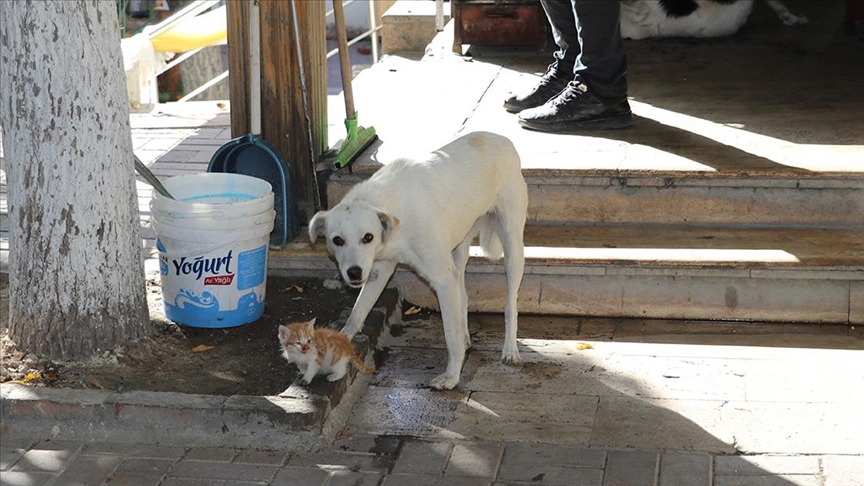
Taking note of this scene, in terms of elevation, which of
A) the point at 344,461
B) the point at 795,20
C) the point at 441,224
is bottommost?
the point at 344,461

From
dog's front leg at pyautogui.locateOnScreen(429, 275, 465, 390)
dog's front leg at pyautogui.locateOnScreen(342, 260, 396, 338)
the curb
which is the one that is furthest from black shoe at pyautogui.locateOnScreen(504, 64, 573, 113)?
the curb

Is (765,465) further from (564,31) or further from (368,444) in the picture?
(564,31)

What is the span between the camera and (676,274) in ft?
17.5

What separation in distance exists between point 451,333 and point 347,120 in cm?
175

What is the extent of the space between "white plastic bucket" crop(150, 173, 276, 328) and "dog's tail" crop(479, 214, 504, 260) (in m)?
0.97

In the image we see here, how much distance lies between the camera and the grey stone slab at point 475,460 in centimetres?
402

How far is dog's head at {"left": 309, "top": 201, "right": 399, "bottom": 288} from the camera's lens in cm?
425

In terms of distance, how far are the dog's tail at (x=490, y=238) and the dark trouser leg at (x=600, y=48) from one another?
1567 mm

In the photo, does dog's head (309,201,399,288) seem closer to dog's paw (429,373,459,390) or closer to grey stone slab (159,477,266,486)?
dog's paw (429,373,459,390)

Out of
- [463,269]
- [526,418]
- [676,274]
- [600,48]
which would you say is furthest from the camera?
[600,48]

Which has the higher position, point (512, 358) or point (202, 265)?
point (202, 265)

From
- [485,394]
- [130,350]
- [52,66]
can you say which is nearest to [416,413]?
[485,394]

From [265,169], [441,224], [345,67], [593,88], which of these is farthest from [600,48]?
[441,224]

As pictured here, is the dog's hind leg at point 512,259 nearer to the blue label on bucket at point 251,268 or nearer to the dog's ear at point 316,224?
the dog's ear at point 316,224
